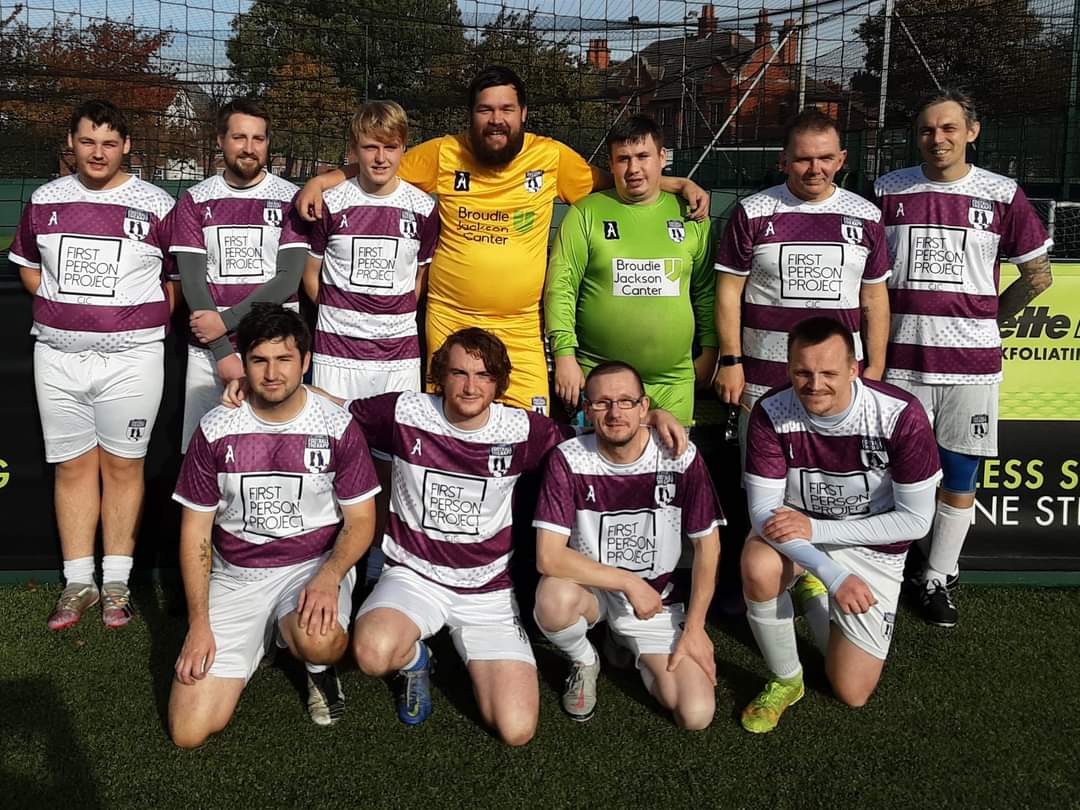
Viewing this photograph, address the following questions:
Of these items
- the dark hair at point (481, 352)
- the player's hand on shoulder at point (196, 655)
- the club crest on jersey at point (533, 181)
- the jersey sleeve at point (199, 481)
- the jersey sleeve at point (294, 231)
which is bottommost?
the player's hand on shoulder at point (196, 655)

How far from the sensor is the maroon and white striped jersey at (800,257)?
3502mm

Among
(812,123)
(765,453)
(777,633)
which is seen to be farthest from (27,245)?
(777,633)

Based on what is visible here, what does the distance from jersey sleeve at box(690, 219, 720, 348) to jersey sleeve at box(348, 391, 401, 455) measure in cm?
124

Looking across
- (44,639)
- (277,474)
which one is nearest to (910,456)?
(277,474)

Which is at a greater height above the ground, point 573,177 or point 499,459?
point 573,177

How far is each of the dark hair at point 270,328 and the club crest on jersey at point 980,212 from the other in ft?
8.22

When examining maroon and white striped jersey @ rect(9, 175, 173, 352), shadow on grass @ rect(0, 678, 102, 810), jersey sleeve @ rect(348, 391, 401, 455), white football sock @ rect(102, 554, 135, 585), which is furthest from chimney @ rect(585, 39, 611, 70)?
shadow on grass @ rect(0, 678, 102, 810)

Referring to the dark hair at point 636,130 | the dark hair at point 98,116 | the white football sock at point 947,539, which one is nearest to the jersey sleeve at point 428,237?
the dark hair at point 636,130

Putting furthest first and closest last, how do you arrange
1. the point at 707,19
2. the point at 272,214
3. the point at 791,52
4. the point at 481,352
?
the point at 791,52 < the point at 707,19 < the point at 272,214 < the point at 481,352

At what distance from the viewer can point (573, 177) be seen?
12.7 ft

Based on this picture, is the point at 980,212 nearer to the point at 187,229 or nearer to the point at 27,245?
the point at 187,229

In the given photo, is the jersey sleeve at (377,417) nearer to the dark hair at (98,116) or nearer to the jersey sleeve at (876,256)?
the dark hair at (98,116)

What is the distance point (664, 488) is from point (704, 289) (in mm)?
937

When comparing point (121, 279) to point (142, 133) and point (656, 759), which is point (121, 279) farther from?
point (142, 133)
